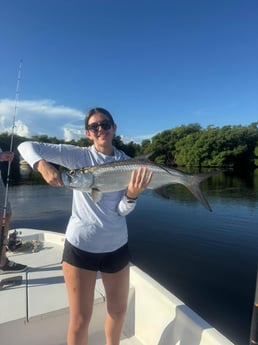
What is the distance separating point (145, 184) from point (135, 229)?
12.9 m

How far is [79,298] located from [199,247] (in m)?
10.7

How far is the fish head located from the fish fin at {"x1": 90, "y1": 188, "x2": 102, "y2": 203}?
44 mm

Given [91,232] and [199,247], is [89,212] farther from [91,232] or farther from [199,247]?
[199,247]

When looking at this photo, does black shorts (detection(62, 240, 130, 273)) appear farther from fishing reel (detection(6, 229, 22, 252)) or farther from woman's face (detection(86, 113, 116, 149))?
fishing reel (detection(6, 229, 22, 252))

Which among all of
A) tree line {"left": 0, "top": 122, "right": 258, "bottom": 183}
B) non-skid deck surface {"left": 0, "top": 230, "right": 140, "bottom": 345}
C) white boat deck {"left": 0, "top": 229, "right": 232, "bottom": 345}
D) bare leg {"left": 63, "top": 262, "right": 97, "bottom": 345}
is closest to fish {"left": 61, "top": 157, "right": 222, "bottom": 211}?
bare leg {"left": 63, "top": 262, "right": 97, "bottom": 345}

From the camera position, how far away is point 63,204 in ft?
73.8

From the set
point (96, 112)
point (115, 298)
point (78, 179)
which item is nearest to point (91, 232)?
point (78, 179)

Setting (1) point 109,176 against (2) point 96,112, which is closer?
(1) point 109,176

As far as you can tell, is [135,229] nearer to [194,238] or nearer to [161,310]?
[194,238]

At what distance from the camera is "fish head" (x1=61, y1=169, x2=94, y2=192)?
7.96 feet

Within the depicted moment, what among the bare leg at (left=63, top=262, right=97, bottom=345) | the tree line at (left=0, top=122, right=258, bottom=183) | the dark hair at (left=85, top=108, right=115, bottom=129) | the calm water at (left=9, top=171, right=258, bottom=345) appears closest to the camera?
the bare leg at (left=63, top=262, right=97, bottom=345)

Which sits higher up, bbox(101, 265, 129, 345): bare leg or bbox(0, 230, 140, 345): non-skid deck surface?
bbox(101, 265, 129, 345): bare leg

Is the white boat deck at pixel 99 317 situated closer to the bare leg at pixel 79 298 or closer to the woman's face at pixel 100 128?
the bare leg at pixel 79 298

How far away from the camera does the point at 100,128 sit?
2596 mm
